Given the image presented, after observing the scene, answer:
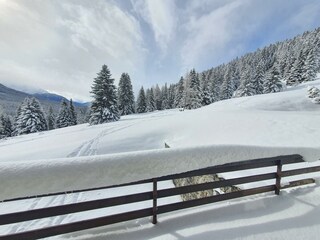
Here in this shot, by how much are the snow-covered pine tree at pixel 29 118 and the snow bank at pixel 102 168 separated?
140ft

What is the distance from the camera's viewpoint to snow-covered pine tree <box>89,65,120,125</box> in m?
35.3

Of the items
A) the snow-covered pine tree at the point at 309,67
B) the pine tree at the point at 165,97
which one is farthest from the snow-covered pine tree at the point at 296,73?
the pine tree at the point at 165,97

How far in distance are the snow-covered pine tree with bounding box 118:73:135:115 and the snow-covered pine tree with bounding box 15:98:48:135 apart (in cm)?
1725

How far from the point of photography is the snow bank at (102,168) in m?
3.26

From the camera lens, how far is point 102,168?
3750 millimetres

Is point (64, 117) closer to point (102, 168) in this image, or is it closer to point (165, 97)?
point (165, 97)

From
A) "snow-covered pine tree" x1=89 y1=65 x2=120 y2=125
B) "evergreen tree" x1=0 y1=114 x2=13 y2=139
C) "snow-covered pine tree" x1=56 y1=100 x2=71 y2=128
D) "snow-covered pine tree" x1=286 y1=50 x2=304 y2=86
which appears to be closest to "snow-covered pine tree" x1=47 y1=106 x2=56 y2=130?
"snow-covered pine tree" x1=56 y1=100 x2=71 y2=128

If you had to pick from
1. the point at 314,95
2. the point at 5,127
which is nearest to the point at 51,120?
the point at 5,127

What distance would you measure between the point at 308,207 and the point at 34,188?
543 cm

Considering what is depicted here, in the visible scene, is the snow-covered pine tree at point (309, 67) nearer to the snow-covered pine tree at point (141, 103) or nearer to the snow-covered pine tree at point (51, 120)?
the snow-covered pine tree at point (141, 103)

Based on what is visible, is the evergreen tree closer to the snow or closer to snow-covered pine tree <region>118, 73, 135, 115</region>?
snow-covered pine tree <region>118, 73, 135, 115</region>

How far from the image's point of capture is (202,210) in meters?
4.76

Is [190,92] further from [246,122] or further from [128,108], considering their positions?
[246,122]

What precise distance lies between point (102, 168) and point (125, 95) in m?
50.2
